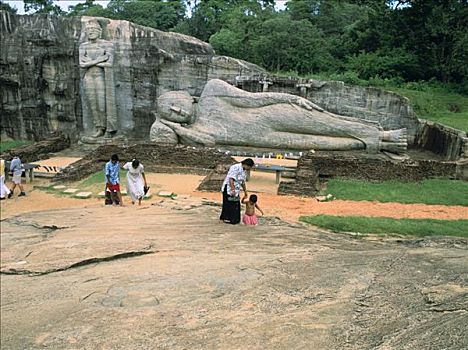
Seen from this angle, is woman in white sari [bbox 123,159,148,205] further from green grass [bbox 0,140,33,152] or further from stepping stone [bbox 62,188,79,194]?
green grass [bbox 0,140,33,152]

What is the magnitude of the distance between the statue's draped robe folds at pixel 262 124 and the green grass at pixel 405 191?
1.93 metres

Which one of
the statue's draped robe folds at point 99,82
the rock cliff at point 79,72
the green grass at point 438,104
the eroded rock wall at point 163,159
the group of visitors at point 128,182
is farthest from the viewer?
the green grass at point 438,104

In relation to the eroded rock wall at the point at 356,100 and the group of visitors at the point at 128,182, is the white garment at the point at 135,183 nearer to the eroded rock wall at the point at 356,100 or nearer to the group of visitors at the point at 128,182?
the group of visitors at the point at 128,182

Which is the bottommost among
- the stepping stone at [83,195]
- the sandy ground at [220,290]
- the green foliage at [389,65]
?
the stepping stone at [83,195]

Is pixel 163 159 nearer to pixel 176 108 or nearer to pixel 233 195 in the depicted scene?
pixel 176 108

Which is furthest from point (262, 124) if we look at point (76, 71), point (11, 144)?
point (11, 144)

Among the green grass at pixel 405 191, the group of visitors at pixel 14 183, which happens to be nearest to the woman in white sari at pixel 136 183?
the group of visitors at pixel 14 183

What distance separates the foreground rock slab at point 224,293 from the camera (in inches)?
117

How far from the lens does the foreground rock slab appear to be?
2.98m

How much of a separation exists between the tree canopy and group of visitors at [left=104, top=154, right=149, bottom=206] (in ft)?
48.9

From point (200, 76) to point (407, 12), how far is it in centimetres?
1080

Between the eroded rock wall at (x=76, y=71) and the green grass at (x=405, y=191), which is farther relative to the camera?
the eroded rock wall at (x=76, y=71)

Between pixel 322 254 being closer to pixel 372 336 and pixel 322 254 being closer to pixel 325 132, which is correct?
pixel 372 336

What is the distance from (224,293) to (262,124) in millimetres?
10850
